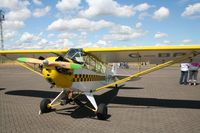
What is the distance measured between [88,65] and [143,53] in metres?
2.11

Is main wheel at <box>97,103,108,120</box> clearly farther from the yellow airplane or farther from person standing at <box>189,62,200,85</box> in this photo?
person standing at <box>189,62,200,85</box>

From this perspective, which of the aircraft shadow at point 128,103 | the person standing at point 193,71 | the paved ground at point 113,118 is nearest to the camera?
the paved ground at point 113,118

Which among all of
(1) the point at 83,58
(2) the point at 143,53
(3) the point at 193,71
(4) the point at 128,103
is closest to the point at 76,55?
(1) the point at 83,58

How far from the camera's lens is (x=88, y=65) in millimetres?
8227

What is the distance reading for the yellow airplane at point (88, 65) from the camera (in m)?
6.75

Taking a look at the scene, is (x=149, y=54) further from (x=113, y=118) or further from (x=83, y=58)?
(x=113, y=118)

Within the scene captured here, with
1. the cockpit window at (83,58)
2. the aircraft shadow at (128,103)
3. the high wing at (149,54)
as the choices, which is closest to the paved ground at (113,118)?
the aircraft shadow at (128,103)

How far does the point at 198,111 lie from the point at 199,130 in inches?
93.5

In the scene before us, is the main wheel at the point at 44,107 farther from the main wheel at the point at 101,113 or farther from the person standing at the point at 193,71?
the person standing at the point at 193,71

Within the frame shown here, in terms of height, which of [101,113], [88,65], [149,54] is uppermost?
[149,54]

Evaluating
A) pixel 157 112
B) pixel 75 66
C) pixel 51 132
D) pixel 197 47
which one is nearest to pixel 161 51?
pixel 197 47

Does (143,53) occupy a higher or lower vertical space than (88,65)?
higher

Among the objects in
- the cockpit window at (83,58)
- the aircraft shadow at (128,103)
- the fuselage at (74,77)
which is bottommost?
the aircraft shadow at (128,103)

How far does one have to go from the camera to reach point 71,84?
7.22 meters
